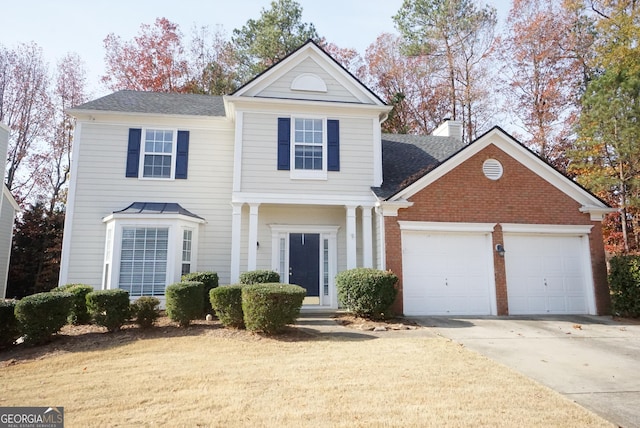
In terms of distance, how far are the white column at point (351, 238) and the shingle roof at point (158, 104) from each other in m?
5.58

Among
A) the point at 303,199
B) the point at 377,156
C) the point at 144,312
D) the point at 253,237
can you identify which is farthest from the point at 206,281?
the point at 377,156

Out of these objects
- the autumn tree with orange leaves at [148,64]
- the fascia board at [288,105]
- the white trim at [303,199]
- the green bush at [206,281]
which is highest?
the autumn tree with orange leaves at [148,64]

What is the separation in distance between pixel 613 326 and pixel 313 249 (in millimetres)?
8224

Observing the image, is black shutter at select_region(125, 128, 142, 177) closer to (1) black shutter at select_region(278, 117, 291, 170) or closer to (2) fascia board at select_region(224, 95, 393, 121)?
(2) fascia board at select_region(224, 95, 393, 121)

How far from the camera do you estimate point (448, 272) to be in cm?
1166

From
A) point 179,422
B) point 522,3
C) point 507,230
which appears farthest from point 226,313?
point 522,3

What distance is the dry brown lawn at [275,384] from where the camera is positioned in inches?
174

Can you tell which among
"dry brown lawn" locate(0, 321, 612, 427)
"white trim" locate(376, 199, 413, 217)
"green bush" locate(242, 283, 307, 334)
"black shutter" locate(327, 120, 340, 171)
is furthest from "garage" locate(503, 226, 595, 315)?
"green bush" locate(242, 283, 307, 334)

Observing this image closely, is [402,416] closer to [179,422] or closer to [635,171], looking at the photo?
[179,422]

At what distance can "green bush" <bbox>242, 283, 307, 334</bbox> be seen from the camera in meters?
8.09

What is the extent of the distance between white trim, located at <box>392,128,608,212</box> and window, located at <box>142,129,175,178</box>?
773 centimetres

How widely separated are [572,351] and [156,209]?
35.5 ft

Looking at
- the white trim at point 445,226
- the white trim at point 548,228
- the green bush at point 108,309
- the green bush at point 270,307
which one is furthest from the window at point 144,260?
the white trim at point 548,228

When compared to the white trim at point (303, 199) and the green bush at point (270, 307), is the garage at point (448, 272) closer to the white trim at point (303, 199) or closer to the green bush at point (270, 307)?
the white trim at point (303, 199)
